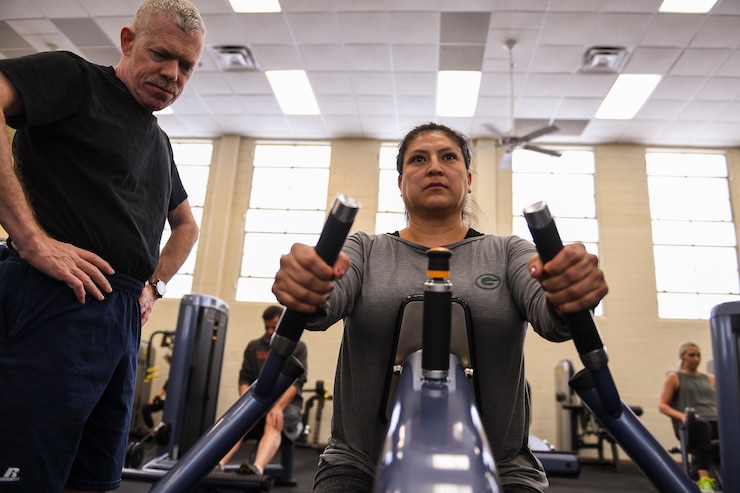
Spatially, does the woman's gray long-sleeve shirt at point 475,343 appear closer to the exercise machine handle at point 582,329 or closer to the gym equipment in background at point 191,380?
the exercise machine handle at point 582,329

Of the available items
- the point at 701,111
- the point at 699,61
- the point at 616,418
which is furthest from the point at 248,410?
the point at 701,111

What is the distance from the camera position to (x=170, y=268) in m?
1.61

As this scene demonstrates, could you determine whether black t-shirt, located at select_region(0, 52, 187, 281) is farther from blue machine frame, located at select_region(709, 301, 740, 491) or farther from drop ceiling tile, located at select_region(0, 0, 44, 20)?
drop ceiling tile, located at select_region(0, 0, 44, 20)

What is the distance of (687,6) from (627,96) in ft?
5.27

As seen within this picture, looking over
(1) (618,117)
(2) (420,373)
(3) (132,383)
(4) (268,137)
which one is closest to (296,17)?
(4) (268,137)

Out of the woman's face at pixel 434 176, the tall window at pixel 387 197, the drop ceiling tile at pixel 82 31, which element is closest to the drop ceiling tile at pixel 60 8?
the drop ceiling tile at pixel 82 31

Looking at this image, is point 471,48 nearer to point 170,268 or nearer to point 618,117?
point 618,117

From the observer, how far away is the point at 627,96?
6.71m

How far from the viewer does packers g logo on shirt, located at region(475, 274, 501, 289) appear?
117 centimetres

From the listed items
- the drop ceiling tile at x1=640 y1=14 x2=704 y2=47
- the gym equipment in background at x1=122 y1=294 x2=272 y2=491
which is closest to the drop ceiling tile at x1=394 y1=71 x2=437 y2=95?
the drop ceiling tile at x1=640 y1=14 x2=704 y2=47

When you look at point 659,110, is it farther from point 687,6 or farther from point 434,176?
point 434,176

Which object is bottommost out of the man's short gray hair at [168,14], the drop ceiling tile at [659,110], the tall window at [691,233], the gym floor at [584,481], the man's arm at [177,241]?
the gym floor at [584,481]

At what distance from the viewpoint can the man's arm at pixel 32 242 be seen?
1.08m

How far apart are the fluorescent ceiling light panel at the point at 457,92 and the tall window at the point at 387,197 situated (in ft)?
3.60
